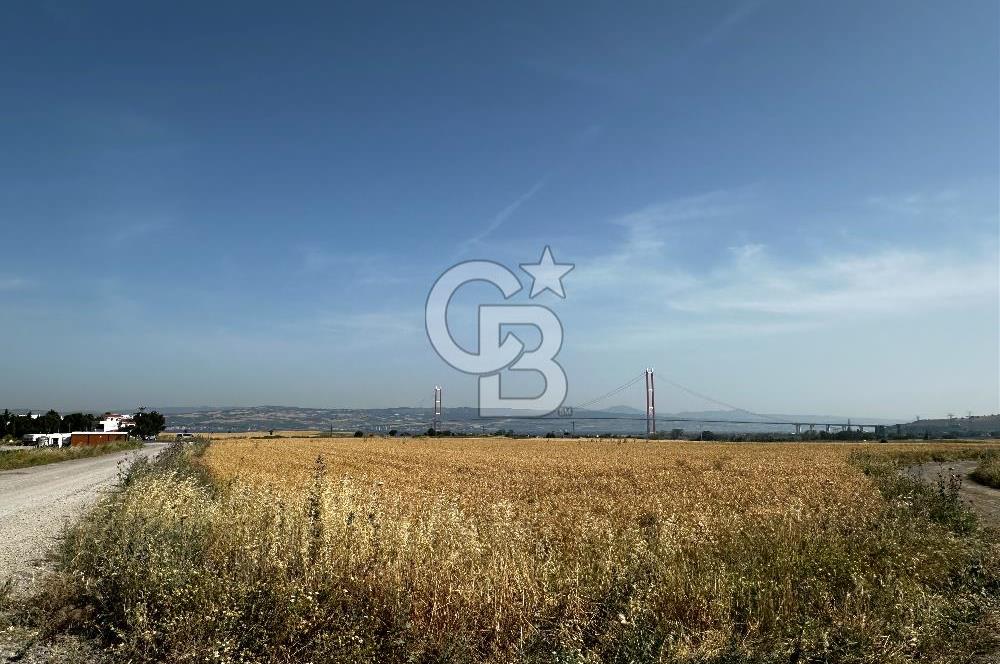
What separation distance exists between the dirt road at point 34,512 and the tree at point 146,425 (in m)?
95.2

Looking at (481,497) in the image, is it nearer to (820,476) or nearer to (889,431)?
(820,476)

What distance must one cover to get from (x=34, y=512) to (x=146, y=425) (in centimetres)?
11570

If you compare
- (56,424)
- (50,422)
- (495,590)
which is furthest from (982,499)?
(56,424)

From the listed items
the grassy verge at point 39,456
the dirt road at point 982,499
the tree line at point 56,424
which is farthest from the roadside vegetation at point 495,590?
the tree line at point 56,424

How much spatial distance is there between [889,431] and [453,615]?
146421mm

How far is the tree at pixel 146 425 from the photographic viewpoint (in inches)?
4606

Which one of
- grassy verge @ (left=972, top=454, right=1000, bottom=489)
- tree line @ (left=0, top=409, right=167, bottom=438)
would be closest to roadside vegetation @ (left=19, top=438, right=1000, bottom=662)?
grassy verge @ (left=972, top=454, right=1000, bottom=489)

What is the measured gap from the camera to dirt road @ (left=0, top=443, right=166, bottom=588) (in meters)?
9.48

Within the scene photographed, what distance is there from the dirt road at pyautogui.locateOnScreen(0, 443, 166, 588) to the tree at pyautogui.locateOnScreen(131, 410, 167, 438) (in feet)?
312

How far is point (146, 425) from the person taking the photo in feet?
392

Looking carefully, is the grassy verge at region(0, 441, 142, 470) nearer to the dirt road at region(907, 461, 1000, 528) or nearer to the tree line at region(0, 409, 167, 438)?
the dirt road at region(907, 461, 1000, 528)

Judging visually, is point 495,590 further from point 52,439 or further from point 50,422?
point 50,422

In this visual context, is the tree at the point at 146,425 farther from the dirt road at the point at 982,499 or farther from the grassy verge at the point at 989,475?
the grassy verge at the point at 989,475

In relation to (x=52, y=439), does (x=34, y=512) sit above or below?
above
